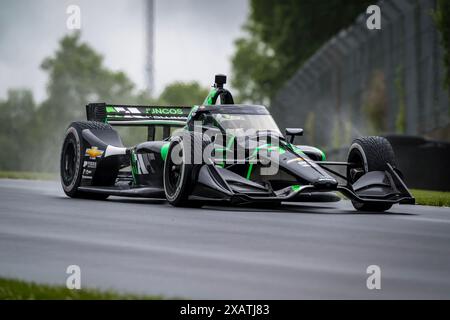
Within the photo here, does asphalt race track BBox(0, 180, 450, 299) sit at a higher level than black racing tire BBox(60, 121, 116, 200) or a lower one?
lower

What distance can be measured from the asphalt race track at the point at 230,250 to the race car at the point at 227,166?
28 centimetres

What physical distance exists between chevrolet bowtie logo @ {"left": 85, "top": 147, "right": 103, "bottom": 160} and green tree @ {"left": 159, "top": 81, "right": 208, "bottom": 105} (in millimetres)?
115987

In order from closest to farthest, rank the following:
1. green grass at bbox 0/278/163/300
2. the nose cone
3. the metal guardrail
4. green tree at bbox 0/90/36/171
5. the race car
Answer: green grass at bbox 0/278/163/300 < the nose cone < the race car < the metal guardrail < green tree at bbox 0/90/36/171

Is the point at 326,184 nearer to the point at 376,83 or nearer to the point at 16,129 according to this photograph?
the point at 376,83

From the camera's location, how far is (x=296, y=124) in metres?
48.0

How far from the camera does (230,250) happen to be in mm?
7848

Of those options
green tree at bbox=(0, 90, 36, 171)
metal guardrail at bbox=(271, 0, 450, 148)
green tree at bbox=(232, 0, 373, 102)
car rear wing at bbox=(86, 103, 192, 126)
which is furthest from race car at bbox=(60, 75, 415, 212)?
green tree at bbox=(0, 90, 36, 171)

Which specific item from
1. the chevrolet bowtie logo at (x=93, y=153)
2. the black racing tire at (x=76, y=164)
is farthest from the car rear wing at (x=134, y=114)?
the chevrolet bowtie logo at (x=93, y=153)

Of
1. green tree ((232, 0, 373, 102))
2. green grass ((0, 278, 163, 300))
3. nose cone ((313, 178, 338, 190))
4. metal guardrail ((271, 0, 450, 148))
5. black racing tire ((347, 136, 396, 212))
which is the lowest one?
green grass ((0, 278, 163, 300))

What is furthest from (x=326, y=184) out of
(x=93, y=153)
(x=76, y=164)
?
(x=76, y=164)

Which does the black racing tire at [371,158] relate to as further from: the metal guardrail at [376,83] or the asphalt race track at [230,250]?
the metal guardrail at [376,83]

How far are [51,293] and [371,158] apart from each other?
22.9 feet

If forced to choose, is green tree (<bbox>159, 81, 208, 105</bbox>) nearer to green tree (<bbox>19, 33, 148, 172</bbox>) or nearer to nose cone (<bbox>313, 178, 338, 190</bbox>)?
green tree (<bbox>19, 33, 148, 172</bbox>)

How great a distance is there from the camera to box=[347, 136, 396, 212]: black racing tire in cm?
1216
